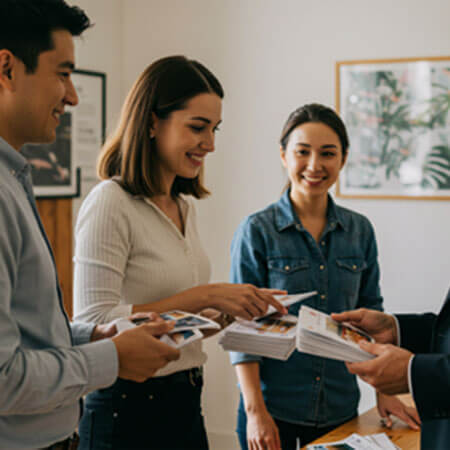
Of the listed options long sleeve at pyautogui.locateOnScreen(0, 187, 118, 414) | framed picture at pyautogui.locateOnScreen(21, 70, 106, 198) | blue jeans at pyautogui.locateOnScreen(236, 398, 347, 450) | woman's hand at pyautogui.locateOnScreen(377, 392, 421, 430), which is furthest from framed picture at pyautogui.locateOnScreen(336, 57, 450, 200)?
long sleeve at pyautogui.locateOnScreen(0, 187, 118, 414)

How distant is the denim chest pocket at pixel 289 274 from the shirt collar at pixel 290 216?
119 millimetres

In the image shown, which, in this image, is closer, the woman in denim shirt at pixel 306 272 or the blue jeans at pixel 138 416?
the blue jeans at pixel 138 416

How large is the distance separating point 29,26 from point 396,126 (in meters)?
2.67

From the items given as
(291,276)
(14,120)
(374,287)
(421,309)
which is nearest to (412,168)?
(421,309)

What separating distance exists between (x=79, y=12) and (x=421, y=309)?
271cm

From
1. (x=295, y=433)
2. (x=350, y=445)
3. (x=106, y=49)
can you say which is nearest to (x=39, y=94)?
(x=350, y=445)

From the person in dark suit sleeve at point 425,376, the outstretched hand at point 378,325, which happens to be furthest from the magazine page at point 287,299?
the person in dark suit sleeve at point 425,376

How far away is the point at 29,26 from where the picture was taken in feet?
3.58

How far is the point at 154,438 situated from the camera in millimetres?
1541

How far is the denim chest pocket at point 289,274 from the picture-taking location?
76.4 inches

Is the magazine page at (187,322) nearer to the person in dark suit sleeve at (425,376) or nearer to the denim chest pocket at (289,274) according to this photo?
the person in dark suit sleeve at (425,376)

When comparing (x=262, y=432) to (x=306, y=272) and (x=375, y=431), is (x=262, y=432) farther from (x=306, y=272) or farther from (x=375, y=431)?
(x=306, y=272)

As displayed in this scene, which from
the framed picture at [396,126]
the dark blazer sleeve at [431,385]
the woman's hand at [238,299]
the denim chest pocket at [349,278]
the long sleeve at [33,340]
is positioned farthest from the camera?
the framed picture at [396,126]

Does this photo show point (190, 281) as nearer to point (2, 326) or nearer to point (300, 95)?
point (2, 326)
